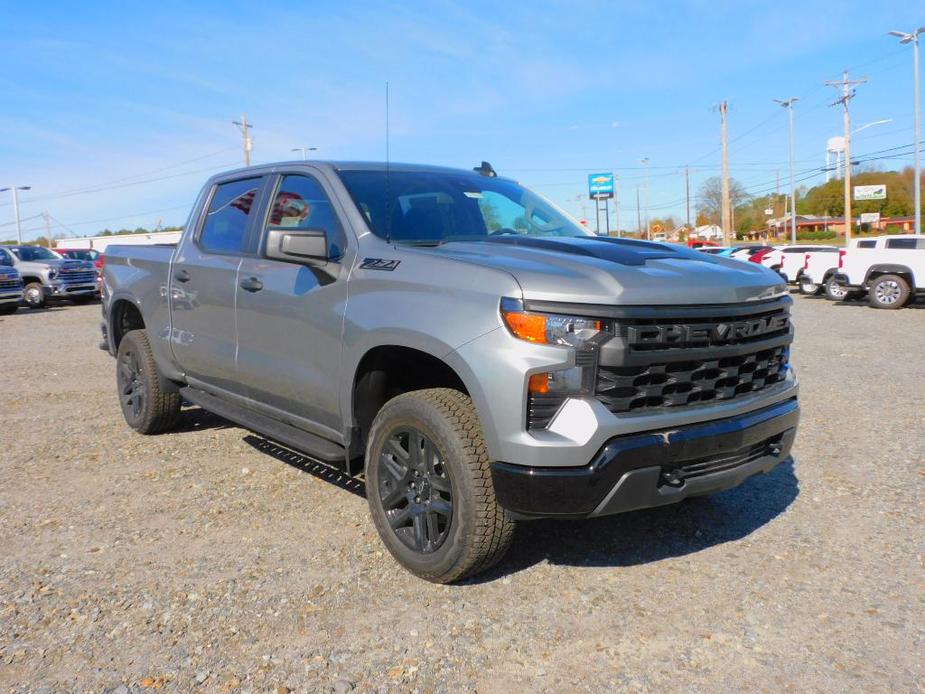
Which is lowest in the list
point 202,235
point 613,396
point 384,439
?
point 384,439

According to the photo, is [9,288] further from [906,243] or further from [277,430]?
[906,243]

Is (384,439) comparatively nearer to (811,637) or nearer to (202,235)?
(811,637)

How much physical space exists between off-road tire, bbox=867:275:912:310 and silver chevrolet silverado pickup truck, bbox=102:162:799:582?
14800mm

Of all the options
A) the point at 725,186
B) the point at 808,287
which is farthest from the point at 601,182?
the point at 808,287

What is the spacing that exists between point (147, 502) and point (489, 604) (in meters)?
2.37

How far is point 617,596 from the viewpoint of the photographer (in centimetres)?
333

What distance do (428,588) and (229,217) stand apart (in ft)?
9.17

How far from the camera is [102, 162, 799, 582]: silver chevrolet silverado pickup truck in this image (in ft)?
9.69

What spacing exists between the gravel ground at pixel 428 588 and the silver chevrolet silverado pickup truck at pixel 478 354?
393 mm

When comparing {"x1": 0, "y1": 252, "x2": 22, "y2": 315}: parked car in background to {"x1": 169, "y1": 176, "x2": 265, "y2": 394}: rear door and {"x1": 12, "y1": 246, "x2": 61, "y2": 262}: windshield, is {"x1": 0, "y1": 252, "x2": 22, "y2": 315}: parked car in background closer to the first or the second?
{"x1": 12, "y1": 246, "x2": 61, "y2": 262}: windshield

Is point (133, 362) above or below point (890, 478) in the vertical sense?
above

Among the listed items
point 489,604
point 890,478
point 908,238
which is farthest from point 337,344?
point 908,238

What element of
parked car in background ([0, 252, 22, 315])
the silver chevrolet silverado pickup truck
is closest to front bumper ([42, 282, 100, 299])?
parked car in background ([0, 252, 22, 315])

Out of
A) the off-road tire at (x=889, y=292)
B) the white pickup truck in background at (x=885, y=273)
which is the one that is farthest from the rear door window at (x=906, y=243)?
the off-road tire at (x=889, y=292)
